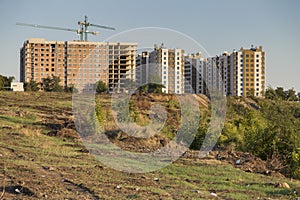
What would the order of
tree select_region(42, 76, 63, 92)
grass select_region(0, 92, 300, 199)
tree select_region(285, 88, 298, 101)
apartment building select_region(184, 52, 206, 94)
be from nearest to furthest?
grass select_region(0, 92, 300, 199)
tree select_region(285, 88, 298, 101)
tree select_region(42, 76, 63, 92)
apartment building select_region(184, 52, 206, 94)

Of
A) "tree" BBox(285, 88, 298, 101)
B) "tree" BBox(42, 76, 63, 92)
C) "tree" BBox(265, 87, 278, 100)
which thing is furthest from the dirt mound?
"tree" BBox(42, 76, 63, 92)

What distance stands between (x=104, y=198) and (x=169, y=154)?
681cm

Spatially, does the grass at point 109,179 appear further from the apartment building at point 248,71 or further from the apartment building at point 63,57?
the apartment building at point 248,71

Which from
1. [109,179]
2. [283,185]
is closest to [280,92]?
[283,185]

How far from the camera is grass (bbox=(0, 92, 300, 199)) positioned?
874cm

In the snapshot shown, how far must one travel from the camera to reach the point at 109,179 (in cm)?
1017

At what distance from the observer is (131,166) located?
12.1 m

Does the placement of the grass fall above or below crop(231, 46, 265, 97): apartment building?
below

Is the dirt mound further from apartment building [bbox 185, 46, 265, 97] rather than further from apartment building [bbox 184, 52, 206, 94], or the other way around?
apartment building [bbox 184, 52, 206, 94]

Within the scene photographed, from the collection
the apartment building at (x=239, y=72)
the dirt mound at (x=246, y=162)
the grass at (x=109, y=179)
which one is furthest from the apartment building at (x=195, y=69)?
A: the grass at (x=109, y=179)

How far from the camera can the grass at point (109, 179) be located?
28.7 feet

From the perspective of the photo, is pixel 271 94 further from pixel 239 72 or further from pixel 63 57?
pixel 63 57

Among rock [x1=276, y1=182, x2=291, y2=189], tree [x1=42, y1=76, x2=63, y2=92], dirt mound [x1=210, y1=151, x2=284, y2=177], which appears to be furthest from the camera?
tree [x1=42, y1=76, x2=63, y2=92]

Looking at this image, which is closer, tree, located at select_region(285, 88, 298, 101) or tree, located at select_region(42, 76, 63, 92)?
tree, located at select_region(285, 88, 298, 101)
